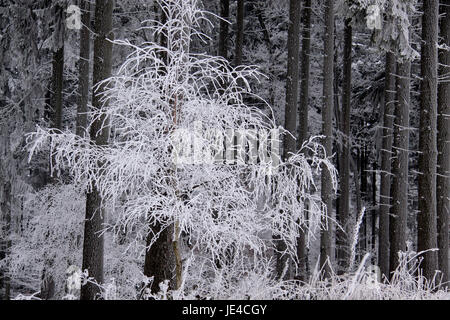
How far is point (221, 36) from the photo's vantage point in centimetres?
1775

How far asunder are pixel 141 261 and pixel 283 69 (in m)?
9.31

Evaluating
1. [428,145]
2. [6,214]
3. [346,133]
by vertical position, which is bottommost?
[6,214]

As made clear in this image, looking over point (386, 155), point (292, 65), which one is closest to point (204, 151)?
point (292, 65)

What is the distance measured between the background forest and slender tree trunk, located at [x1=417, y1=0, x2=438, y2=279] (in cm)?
3

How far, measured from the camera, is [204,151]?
8.02 m

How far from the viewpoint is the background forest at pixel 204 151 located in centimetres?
795

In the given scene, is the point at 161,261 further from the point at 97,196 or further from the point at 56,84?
the point at 56,84

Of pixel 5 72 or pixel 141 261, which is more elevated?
pixel 5 72

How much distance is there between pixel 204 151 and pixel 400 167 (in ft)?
25.2

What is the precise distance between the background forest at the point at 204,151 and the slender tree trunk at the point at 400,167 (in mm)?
40

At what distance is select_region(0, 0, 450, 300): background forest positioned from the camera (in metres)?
7.95

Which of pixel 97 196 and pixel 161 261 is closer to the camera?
pixel 161 261
